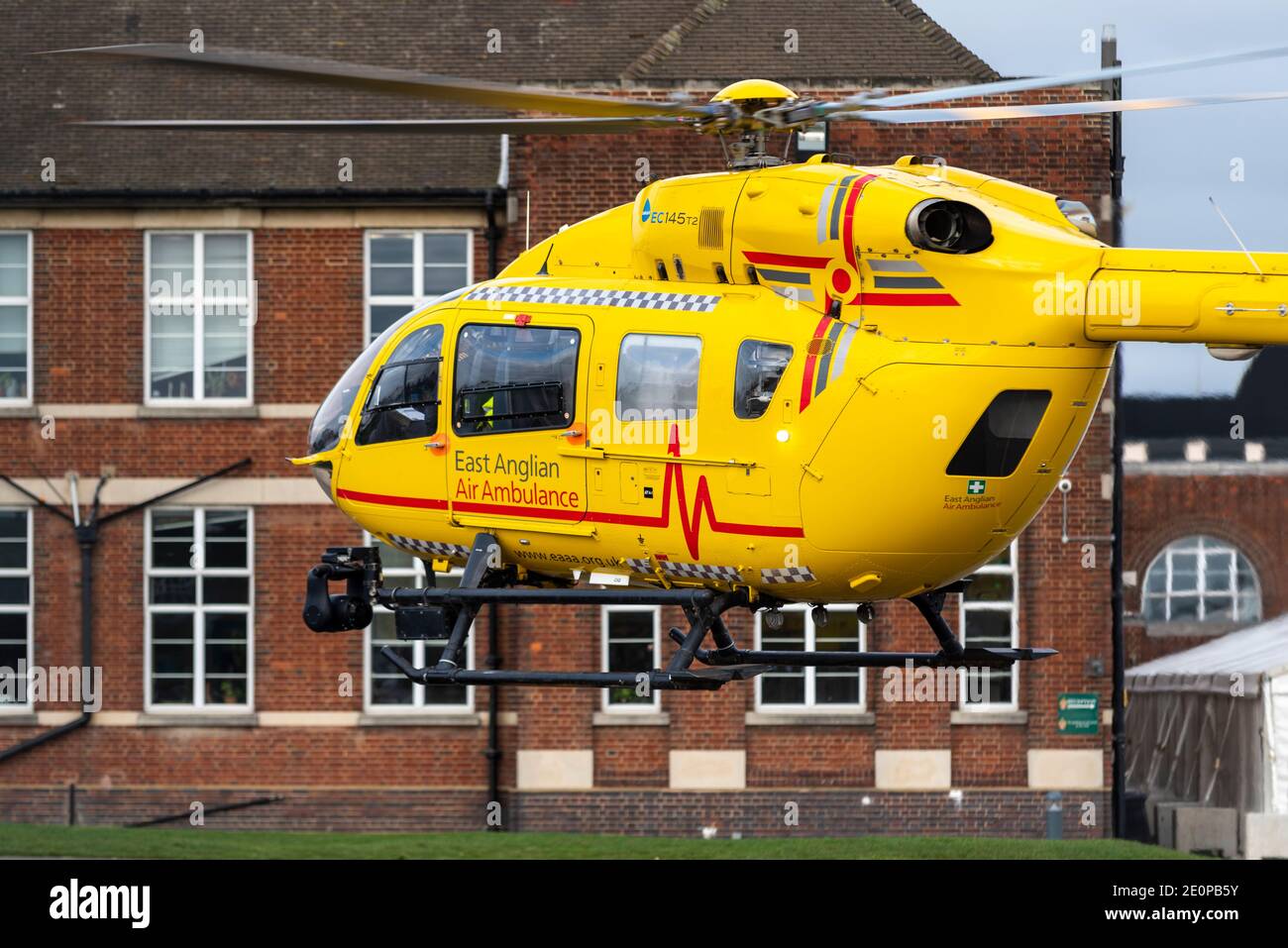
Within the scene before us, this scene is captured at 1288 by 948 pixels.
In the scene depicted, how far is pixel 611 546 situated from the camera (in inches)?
570

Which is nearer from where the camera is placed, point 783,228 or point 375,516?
point 783,228

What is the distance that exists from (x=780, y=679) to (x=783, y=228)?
14.0 meters

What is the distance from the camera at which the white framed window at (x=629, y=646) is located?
88.4 ft

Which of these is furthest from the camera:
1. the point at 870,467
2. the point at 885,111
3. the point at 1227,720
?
the point at 1227,720

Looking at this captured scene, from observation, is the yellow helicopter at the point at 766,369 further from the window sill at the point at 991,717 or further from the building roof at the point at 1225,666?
the building roof at the point at 1225,666

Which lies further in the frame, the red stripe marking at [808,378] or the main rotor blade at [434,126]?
the main rotor blade at [434,126]

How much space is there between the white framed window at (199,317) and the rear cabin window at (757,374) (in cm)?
1486

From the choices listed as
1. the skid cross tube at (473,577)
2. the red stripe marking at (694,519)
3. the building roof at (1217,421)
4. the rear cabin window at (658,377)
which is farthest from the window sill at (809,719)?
the building roof at (1217,421)

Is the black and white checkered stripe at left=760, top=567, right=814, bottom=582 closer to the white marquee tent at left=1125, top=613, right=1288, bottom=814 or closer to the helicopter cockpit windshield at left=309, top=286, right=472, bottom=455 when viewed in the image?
the helicopter cockpit windshield at left=309, top=286, right=472, bottom=455

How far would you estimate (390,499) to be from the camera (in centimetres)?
1556

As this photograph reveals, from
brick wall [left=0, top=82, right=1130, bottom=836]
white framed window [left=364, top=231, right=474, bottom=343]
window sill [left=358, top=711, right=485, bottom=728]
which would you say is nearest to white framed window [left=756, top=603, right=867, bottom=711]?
brick wall [left=0, top=82, right=1130, bottom=836]

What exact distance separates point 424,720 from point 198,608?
304cm
